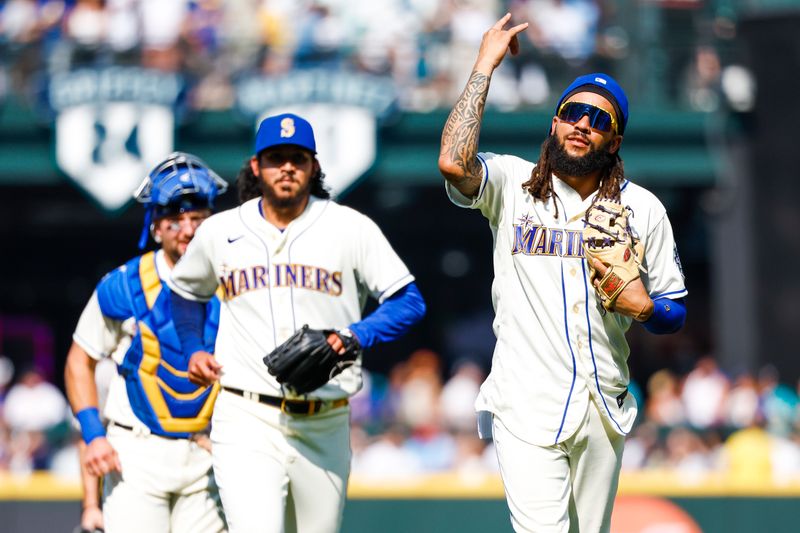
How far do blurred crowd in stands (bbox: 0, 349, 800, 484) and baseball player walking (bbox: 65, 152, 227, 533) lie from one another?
14.4 ft

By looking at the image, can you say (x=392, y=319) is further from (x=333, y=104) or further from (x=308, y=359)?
(x=333, y=104)

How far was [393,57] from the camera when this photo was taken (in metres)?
16.0

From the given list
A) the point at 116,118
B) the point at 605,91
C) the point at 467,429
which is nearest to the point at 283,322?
the point at 605,91

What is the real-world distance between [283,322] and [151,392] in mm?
733

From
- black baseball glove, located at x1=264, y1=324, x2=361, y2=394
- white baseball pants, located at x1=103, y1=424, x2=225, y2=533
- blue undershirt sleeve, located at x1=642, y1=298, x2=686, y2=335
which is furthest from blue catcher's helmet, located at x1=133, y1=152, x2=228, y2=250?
blue undershirt sleeve, located at x1=642, y1=298, x2=686, y2=335

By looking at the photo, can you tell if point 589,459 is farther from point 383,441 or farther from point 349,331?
point 383,441

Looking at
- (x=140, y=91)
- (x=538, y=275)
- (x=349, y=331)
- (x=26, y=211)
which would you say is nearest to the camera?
(x=538, y=275)

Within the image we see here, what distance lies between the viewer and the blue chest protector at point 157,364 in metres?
5.40

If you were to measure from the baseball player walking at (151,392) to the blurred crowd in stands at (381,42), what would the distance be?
10.4 metres

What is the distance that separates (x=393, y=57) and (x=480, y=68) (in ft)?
38.1

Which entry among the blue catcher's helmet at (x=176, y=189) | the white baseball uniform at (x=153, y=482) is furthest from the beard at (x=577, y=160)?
the white baseball uniform at (x=153, y=482)

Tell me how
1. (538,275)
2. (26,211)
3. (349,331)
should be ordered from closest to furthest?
(538,275) → (349,331) → (26,211)

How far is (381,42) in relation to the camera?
16125mm

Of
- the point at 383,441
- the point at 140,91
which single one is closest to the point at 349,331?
the point at 383,441
